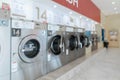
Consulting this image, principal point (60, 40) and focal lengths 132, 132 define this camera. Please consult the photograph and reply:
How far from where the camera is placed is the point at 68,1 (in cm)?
426

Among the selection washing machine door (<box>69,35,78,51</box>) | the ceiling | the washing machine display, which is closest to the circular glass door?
washing machine door (<box>69,35,78,51</box>)

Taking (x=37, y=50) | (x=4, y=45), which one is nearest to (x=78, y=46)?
(x=37, y=50)

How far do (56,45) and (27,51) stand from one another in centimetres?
109

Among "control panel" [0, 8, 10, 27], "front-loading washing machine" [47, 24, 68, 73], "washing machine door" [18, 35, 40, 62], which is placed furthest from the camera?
"front-loading washing machine" [47, 24, 68, 73]

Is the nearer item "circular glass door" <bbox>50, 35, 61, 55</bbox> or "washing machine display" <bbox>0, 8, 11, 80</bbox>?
"washing machine display" <bbox>0, 8, 11, 80</bbox>

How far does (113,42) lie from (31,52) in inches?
457

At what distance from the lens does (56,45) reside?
→ 10.9 ft

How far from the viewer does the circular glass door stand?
302 cm

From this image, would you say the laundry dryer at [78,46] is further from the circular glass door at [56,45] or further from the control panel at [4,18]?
the control panel at [4,18]

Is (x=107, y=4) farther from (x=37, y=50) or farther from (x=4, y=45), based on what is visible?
(x=4, y=45)

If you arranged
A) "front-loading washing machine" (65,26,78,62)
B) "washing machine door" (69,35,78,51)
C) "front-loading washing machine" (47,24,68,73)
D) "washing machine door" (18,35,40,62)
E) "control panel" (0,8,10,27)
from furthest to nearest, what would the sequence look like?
1. "washing machine door" (69,35,78,51)
2. "front-loading washing machine" (65,26,78,62)
3. "front-loading washing machine" (47,24,68,73)
4. "washing machine door" (18,35,40,62)
5. "control panel" (0,8,10,27)

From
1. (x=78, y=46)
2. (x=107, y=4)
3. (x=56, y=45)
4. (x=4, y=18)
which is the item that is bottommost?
(x=78, y=46)

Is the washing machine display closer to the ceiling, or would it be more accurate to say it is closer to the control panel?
the control panel

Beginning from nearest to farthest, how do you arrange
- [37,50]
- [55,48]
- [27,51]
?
[27,51]
[37,50]
[55,48]
